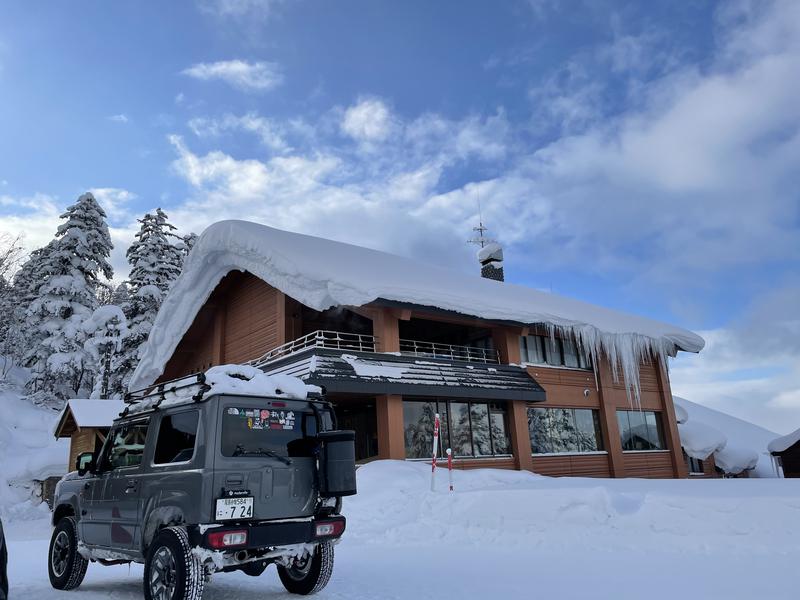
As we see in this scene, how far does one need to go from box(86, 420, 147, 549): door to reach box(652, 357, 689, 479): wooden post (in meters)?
22.9

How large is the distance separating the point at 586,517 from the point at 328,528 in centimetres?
488

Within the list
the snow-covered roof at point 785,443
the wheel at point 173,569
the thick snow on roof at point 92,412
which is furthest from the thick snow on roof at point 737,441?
the wheel at point 173,569

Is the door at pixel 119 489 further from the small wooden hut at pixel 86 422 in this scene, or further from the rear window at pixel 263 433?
the small wooden hut at pixel 86 422

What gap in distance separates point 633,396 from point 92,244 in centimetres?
3031

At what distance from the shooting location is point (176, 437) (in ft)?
19.2

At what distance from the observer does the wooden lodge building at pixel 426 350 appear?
16125mm

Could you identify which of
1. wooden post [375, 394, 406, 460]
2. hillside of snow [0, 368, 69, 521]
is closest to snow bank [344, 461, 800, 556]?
wooden post [375, 394, 406, 460]

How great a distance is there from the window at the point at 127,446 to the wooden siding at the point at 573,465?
15056mm

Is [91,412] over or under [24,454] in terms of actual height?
over

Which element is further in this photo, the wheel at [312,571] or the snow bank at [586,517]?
the snow bank at [586,517]

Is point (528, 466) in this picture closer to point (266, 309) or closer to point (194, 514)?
point (266, 309)

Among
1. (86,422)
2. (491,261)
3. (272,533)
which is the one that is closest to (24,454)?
(86,422)

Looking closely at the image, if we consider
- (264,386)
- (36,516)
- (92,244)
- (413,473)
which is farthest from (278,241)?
(92,244)

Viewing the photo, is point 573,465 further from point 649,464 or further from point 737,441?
point 737,441
